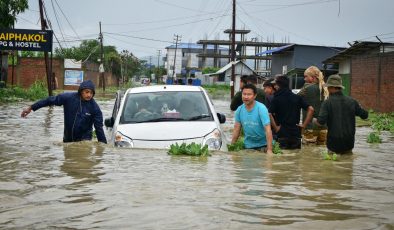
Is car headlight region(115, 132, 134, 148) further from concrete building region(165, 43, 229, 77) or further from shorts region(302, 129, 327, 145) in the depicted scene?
concrete building region(165, 43, 229, 77)

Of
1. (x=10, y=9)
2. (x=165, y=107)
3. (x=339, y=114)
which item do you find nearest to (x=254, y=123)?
(x=339, y=114)

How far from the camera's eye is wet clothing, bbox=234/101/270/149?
27.6ft

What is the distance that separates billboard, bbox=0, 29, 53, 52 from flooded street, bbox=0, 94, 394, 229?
77.7 feet

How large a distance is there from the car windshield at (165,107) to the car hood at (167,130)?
0.62 feet

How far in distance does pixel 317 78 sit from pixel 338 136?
7.85ft

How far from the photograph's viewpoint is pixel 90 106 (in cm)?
→ 932

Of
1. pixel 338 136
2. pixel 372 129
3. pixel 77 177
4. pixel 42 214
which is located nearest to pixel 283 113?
pixel 338 136

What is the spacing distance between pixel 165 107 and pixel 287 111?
6.42ft

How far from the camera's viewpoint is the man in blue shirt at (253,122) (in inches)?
328

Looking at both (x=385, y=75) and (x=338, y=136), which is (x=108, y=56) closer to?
(x=385, y=75)

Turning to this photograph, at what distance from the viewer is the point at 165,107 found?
31.5 ft

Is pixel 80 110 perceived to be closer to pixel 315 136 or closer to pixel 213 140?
pixel 213 140

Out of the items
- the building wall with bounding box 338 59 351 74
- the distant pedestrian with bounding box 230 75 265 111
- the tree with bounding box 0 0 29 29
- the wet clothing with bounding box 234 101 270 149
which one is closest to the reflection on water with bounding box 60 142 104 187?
the wet clothing with bounding box 234 101 270 149

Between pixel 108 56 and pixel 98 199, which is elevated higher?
pixel 108 56
